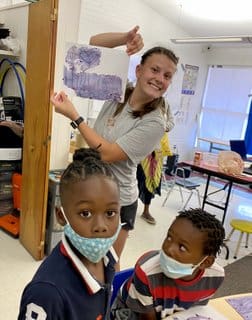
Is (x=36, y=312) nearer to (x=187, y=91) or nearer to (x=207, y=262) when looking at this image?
(x=207, y=262)

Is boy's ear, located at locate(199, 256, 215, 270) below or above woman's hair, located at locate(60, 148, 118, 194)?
below

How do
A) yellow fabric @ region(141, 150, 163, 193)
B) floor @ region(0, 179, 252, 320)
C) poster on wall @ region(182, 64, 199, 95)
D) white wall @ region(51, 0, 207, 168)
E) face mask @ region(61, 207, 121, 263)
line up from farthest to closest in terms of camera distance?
poster on wall @ region(182, 64, 199, 95)
white wall @ region(51, 0, 207, 168)
yellow fabric @ region(141, 150, 163, 193)
floor @ region(0, 179, 252, 320)
face mask @ region(61, 207, 121, 263)

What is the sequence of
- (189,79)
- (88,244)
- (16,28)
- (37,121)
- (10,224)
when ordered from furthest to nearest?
(189,79)
(16,28)
(10,224)
(37,121)
(88,244)

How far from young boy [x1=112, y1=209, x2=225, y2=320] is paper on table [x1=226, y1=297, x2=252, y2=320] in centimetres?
13

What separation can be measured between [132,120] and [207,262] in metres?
0.66

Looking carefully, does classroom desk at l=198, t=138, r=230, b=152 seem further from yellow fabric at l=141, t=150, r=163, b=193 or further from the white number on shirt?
the white number on shirt

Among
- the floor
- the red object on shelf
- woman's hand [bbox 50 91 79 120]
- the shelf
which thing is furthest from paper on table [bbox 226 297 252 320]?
the shelf

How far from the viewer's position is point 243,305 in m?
1.16

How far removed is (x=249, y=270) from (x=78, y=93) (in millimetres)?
2370

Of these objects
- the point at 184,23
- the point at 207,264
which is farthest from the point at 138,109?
the point at 184,23

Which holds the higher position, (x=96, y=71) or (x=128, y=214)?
(x=96, y=71)

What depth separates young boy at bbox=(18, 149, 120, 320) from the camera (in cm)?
67

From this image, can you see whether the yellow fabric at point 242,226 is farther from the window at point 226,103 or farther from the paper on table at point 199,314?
the window at point 226,103

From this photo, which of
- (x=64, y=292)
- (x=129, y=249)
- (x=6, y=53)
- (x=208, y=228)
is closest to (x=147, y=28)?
(x=6, y=53)
